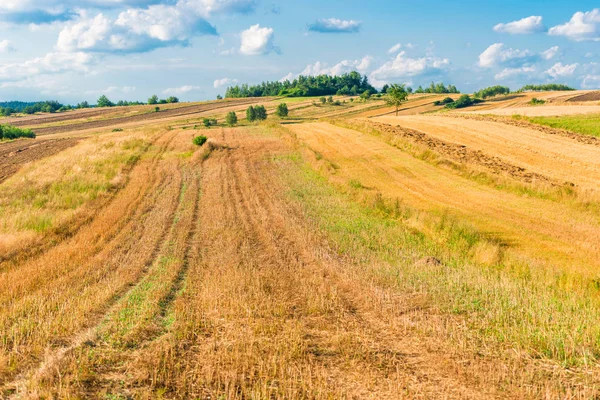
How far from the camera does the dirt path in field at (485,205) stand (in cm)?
1399

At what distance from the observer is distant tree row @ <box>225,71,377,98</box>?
146 m

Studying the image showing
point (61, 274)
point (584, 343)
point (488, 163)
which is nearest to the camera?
point (584, 343)

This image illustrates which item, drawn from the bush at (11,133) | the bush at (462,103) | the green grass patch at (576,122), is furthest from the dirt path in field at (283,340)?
the bush at (462,103)

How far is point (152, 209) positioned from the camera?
63.8 feet

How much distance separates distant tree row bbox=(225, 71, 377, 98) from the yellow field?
4869 inches

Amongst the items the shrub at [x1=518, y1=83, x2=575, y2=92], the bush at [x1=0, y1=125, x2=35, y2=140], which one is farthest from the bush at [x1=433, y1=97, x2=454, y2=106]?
the bush at [x1=0, y1=125, x2=35, y2=140]

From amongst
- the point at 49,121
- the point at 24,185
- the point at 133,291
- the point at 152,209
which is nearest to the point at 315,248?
the point at 133,291

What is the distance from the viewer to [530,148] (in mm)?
33656

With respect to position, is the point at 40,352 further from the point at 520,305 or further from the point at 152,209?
the point at 152,209

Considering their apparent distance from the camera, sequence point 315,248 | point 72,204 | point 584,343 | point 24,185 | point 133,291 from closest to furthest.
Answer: point 584,343 → point 133,291 → point 315,248 → point 72,204 → point 24,185

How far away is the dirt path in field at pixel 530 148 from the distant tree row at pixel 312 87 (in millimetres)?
99841

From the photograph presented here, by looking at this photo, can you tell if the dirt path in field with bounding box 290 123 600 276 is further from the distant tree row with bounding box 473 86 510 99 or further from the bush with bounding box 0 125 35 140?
the distant tree row with bounding box 473 86 510 99

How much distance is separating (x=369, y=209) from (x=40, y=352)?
13.7m

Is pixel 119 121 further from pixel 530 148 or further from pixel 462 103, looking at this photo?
pixel 530 148
